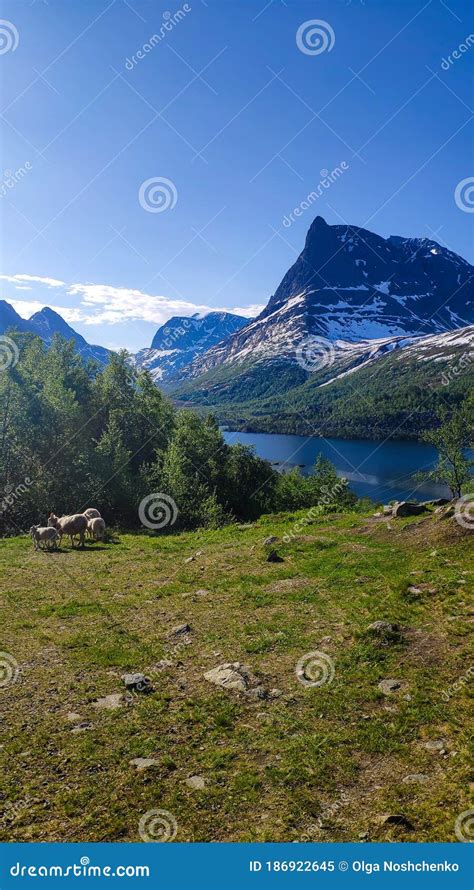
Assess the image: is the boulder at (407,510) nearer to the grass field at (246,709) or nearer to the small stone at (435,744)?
the grass field at (246,709)

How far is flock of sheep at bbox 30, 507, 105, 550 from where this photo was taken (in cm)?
2603

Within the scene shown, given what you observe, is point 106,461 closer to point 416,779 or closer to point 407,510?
point 407,510

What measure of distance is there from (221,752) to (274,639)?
452 cm

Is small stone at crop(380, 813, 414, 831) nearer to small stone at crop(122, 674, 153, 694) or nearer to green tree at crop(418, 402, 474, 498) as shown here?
small stone at crop(122, 674, 153, 694)

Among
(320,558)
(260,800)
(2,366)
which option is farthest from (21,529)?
(260,800)

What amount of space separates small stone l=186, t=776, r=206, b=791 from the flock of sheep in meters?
20.7

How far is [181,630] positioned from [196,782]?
19.7ft

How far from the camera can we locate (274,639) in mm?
12469

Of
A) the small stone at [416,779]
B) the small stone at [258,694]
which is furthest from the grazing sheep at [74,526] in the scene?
the small stone at [416,779]

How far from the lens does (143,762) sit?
25.9ft

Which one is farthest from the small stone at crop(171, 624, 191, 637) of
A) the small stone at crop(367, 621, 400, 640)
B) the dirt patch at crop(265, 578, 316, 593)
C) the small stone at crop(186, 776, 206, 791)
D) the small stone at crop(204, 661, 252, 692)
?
the small stone at crop(186, 776, 206, 791)

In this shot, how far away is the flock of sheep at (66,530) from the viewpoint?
26031mm

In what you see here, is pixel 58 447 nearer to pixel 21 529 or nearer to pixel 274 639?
pixel 21 529

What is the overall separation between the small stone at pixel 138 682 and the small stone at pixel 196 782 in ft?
9.47
